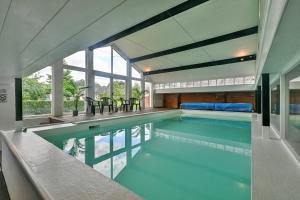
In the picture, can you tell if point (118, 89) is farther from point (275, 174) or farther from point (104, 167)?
point (275, 174)

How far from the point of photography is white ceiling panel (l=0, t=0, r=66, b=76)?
1108mm

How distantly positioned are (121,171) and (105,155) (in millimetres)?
837

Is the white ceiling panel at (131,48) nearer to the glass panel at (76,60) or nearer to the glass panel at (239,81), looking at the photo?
the glass panel at (76,60)

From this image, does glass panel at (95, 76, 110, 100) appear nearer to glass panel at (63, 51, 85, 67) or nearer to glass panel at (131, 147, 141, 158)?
glass panel at (63, 51, 85, 67)

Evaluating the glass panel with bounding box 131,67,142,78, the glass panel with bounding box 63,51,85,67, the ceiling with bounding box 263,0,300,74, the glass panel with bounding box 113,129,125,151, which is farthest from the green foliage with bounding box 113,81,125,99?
the ceiling with bounding box 263,0,300,74

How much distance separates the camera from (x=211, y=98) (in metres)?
11.9

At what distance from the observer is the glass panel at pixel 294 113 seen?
2.26 metres

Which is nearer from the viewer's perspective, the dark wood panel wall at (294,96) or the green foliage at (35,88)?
the dark wood panel wall at (294,96)

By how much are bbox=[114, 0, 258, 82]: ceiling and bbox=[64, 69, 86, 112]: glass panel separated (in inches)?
133

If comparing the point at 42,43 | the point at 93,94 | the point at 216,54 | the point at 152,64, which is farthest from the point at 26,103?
the point at 216,54

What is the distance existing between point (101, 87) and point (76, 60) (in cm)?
204

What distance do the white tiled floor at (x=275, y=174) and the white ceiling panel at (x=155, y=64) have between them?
26.2 ft

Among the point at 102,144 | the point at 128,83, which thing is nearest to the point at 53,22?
the point at 102,144

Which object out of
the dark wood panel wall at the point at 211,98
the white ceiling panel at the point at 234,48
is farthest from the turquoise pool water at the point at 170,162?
the dark wood panel wall at the point at 211,98
